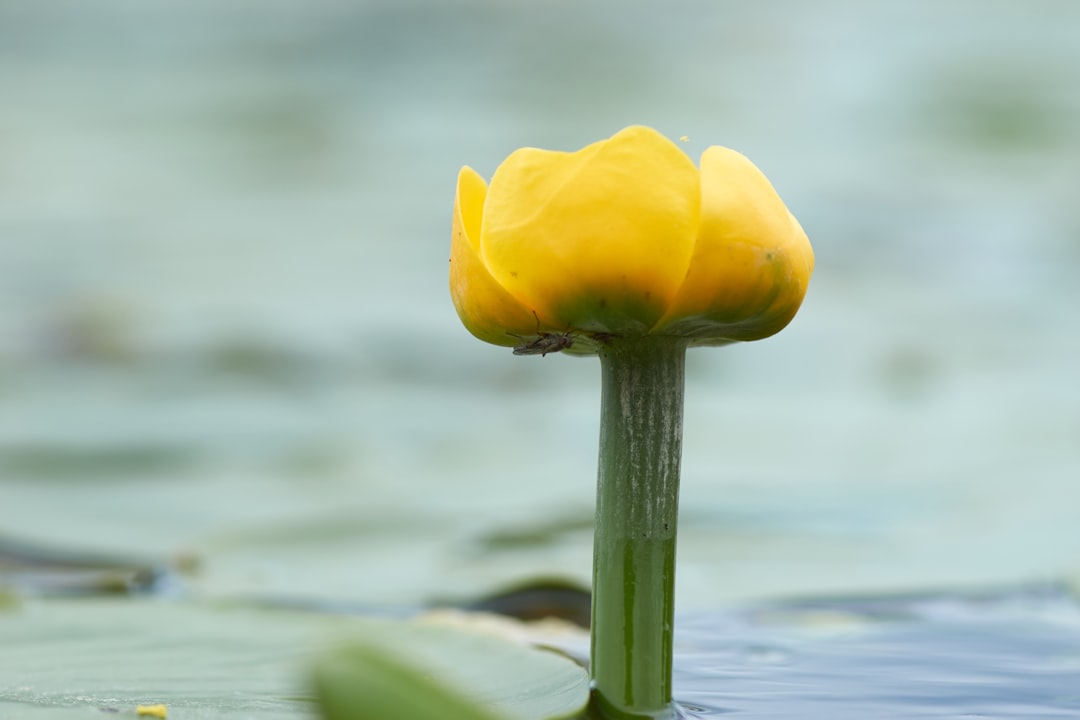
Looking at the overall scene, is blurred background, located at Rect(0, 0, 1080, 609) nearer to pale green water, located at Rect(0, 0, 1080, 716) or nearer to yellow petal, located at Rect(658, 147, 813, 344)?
pale green water, located at Rect(0, 0, 1080, 716)

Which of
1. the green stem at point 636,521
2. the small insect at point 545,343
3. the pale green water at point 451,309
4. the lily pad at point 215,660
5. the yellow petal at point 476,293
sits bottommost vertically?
the lily pad at point 215,660

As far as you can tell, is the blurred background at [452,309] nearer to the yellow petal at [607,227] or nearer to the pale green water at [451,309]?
the pale green water at [451,309]

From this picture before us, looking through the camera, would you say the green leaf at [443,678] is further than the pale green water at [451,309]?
No

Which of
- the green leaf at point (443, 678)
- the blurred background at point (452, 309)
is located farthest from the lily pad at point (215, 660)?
the blurred background at point (452, 309)

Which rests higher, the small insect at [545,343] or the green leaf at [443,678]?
the small insect at [545,343]

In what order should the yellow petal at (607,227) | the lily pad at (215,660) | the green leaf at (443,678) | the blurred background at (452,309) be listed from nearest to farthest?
the green leaf at (443,678) < the yellow petal at (607,227) < the lily pad at (215,660) < the blurred background at (452,309)

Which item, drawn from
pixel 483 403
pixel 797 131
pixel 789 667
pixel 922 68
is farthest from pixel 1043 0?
pixel 789 667

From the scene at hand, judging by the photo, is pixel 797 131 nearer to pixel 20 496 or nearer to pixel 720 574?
pixel 720 574
